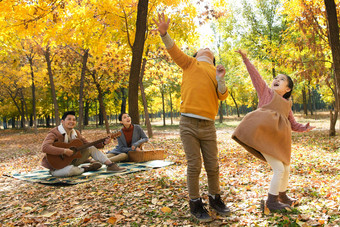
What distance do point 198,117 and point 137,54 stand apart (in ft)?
15.4

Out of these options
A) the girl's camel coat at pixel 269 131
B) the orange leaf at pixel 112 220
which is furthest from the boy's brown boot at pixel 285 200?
the orange leaf at pixel 112 220

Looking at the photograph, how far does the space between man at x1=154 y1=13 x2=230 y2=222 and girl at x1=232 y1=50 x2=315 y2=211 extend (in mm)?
424

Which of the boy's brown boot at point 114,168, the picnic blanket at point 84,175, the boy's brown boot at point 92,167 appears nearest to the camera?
the picnic blanket at point 84,175

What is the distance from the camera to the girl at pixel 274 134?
3.21m

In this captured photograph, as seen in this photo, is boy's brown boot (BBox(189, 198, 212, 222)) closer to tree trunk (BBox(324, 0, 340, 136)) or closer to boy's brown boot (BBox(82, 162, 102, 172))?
boy's brown boot (BBox(82, 162, 102, 172))

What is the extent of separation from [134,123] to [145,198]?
3852 millimetres

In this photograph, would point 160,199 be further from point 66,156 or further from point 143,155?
point 143,155

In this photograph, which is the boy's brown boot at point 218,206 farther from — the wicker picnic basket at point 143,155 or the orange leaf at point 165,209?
the wicker picnic basket at point 143,155

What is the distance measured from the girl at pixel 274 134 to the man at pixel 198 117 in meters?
0.42

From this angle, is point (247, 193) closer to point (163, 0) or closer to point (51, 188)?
point (51, 188)

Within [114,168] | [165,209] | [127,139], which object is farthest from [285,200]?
[127,139]

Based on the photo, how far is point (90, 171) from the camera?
627cm

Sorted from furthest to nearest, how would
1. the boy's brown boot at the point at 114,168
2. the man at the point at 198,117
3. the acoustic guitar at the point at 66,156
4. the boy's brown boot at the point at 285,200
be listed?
A: the boy's brown boot at the point at 114,168, the acoustic guitar at the point at 66,156, the boy's brown boot at the point at 285,200, the man at the point at 198,117

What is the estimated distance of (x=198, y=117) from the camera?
328 centimetres
